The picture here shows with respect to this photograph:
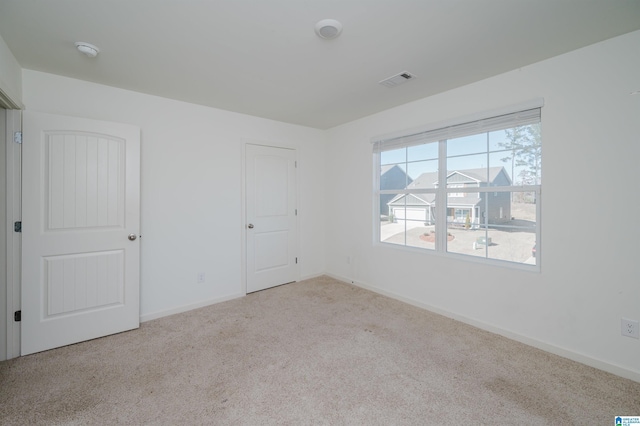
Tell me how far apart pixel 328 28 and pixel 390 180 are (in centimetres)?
220

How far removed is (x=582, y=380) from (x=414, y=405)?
1295 millimetres

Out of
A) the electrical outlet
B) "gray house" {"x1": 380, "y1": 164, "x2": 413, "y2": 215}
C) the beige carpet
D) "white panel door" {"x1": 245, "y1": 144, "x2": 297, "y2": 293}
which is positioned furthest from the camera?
"white panel door" {"x1": 245, "y1": 144, "x2": 297, "y2": 293}

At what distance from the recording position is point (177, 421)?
5.16ft

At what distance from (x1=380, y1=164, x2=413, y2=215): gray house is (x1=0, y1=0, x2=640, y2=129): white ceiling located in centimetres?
105

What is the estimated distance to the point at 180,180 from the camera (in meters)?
3.14

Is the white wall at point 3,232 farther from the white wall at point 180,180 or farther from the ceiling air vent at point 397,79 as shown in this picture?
the ceiling air vent at point 397,79

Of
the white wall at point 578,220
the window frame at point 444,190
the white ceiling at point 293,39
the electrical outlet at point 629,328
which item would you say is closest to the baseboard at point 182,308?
the window frame at point 444,190

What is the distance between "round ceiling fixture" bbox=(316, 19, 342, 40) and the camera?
5.81 ft

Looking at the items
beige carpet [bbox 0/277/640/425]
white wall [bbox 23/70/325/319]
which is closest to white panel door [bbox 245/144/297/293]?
white wall [bbox 23/70/325/319]

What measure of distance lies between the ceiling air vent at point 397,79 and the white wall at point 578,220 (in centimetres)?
62

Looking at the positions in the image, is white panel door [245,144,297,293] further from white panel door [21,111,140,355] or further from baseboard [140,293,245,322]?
white panel door [21,111,140,355]

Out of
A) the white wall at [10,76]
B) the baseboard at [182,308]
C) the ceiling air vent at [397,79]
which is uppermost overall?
the ceiling air vent at [397,79]

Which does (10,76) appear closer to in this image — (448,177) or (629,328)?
(448,177)

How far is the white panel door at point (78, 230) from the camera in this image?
7.47 feet
